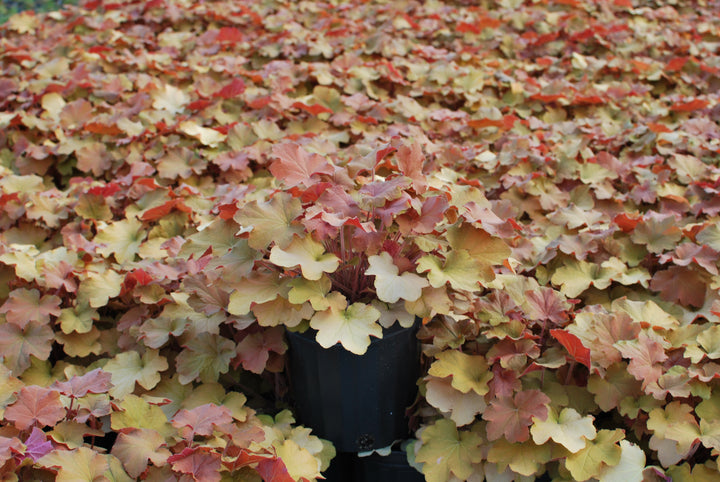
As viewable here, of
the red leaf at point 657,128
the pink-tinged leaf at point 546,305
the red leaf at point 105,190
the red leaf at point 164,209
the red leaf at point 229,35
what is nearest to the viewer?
the pink-tinged leaf at point 546,305

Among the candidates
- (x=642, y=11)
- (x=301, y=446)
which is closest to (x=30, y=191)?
(x=301, y=446)

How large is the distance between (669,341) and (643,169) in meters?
1.10

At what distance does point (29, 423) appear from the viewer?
1376 millimetres

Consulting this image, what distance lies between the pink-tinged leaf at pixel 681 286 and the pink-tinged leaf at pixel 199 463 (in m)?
1.30

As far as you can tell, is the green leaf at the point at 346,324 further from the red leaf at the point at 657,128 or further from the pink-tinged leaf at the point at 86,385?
the red leaf at the point at 657,128

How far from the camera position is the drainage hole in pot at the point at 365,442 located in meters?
1.68

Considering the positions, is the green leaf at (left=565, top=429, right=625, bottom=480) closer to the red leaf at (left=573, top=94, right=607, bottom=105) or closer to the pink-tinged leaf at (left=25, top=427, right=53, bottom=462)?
the pink-tinged leaf at (left=25, top=427, right=53, bottom=462)

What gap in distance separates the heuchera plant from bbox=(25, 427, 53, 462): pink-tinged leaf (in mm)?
462

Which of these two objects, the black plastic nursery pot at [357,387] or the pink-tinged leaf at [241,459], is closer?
the pink-tinged leaf at [241,459]

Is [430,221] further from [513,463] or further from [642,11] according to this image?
[642,11]

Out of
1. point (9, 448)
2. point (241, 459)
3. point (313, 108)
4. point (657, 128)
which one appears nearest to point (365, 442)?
point (241, 459)

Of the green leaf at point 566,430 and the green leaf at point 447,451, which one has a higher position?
the green leaf at point 566,430

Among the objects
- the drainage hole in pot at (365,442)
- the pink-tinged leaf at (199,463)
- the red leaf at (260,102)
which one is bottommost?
the drainage hole in pot at (365,442)

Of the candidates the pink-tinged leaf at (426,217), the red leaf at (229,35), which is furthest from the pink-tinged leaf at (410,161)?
the red leaf at (229,35)
